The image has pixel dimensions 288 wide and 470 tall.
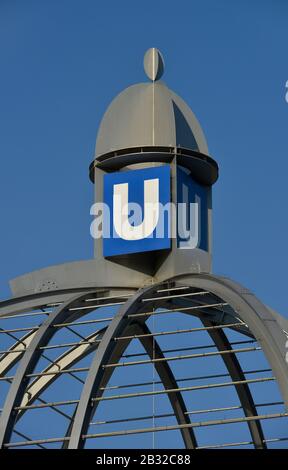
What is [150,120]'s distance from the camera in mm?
54469

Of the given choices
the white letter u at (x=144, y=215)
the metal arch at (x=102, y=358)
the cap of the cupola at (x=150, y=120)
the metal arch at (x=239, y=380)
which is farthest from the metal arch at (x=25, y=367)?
the cap of the cupola at (x=150, y=120)

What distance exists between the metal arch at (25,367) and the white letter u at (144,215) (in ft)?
7.29

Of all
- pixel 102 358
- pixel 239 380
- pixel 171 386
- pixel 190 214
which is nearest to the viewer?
pixel 102 358

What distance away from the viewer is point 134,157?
5397 cm

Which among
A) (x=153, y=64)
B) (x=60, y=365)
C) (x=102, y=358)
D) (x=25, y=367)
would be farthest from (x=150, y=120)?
(x=25, y=367)

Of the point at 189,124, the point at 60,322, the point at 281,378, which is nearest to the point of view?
the point at 281,378

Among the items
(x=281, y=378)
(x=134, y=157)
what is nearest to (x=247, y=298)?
(x=281, y=378)

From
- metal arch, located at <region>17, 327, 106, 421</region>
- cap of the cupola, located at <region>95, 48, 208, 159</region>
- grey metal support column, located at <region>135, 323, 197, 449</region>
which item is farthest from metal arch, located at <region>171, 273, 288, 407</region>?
metal arch, located at <region>17, 327, 106, 421</region>

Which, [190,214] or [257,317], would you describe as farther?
[190,214]

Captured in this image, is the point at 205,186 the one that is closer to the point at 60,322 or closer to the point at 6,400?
the point at 60,322

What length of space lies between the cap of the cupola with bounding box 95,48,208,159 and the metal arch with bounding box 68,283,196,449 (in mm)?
4826

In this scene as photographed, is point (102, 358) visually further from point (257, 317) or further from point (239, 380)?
point (239, 380)

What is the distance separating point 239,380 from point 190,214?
5.28 meters

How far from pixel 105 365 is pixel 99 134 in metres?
9.32
